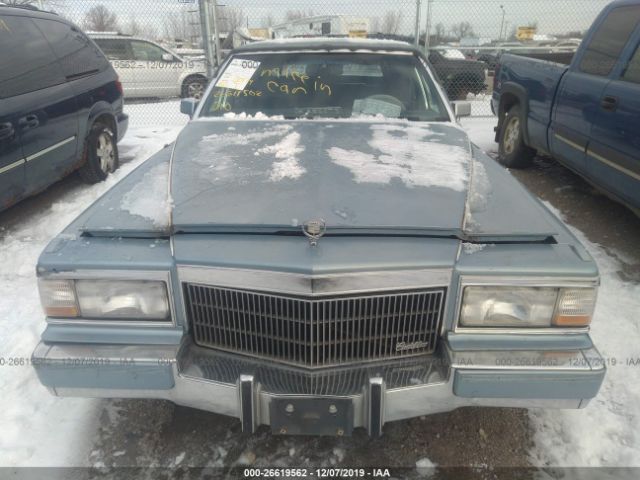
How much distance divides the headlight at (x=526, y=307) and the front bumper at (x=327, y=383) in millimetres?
123

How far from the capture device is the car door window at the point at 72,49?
5.12 meters

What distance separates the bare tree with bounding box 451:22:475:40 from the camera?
9531 mm

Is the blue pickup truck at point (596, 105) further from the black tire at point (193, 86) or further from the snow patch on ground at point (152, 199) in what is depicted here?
the black tire at point (193, 86)

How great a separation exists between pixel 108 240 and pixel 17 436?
1178 millimetres

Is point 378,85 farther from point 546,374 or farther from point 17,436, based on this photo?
point 17,436

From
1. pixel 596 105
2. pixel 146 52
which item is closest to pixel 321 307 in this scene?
pixel 596 105

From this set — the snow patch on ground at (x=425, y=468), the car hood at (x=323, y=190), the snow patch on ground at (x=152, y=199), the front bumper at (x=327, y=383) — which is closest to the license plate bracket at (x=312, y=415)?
the front bumper at (x=327, y=383)

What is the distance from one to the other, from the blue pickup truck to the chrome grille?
9.40ft

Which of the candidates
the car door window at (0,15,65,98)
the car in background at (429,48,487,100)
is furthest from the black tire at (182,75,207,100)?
the car door window at (0,15,65,98)

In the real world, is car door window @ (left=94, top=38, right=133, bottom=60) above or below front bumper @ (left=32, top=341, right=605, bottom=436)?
above

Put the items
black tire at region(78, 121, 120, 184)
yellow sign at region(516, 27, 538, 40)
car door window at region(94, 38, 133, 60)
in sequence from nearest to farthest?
black tire at region(78, 121, 120, 184) → yellow sign at region(516, 27, 538, 40) → car door window at region(94, 38, 133, 60)

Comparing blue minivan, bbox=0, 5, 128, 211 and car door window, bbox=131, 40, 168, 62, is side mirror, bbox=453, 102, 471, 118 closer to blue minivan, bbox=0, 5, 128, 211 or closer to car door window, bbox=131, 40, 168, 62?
blue minivan, bbox=0, 5, 128, 211

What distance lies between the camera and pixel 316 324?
1828mm

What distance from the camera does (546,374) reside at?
6.01 ft
